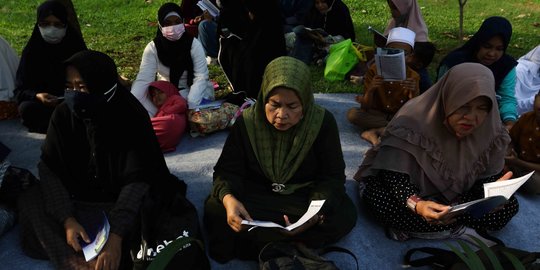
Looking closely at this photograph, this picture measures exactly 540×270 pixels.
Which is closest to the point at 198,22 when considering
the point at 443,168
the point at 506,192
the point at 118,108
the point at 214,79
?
the point at 214,79

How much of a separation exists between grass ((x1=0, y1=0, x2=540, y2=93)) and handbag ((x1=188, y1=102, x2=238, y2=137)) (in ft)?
4.38

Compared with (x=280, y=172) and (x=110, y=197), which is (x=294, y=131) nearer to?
(x=280, y=172)

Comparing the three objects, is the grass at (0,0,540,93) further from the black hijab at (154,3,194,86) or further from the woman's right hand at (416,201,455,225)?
the woman's right hand at (416,201,455,225)

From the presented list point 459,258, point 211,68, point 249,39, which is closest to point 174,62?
point 249,39

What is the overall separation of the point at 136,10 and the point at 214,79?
341 cm

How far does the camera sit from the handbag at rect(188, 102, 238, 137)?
3893 mm

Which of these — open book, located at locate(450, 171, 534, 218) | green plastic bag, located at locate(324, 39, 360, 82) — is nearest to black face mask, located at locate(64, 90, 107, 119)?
open book, located at locate(450, 171, 534, 218)

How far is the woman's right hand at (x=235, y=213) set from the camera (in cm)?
239

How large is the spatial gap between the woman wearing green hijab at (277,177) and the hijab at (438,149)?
0.37 m

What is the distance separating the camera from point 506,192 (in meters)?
2.29

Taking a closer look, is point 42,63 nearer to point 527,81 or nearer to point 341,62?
point 341,62

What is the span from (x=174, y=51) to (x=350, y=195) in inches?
83.2

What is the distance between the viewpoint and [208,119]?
3.89 m

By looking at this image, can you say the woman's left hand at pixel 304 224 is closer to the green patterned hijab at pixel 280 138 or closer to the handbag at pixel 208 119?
the green patterned hijab at pixel 280 138
